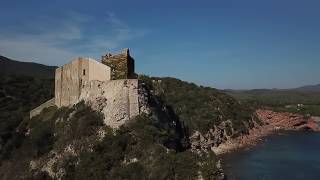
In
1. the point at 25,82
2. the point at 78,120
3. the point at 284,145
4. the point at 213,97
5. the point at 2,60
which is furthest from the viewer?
the point at 2,60

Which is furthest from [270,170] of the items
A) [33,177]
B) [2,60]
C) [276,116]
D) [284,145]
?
[2,60]

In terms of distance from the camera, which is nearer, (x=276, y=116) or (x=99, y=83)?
(x=99, y=83)

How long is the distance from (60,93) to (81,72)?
601 centimetres

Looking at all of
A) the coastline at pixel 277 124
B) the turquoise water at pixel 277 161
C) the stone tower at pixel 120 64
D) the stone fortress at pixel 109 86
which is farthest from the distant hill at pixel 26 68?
the stone tower at pixel 120 64

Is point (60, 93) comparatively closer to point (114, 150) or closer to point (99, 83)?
point (99, 83)

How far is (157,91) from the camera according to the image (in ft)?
301

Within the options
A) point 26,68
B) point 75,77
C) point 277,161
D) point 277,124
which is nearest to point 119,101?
point 75,77

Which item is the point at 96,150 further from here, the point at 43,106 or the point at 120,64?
the point at 43,106

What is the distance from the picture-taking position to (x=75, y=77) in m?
47.5

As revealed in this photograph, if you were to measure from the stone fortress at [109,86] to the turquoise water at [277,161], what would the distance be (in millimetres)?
23433

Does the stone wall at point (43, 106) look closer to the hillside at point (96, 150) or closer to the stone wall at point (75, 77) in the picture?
the hillside at point (96, 150)

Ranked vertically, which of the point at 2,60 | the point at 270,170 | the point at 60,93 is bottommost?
the point at 270,170

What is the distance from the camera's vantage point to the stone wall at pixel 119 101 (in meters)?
42.5

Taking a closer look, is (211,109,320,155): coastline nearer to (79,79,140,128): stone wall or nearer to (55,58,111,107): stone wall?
(55,58,111,107): stone wall
